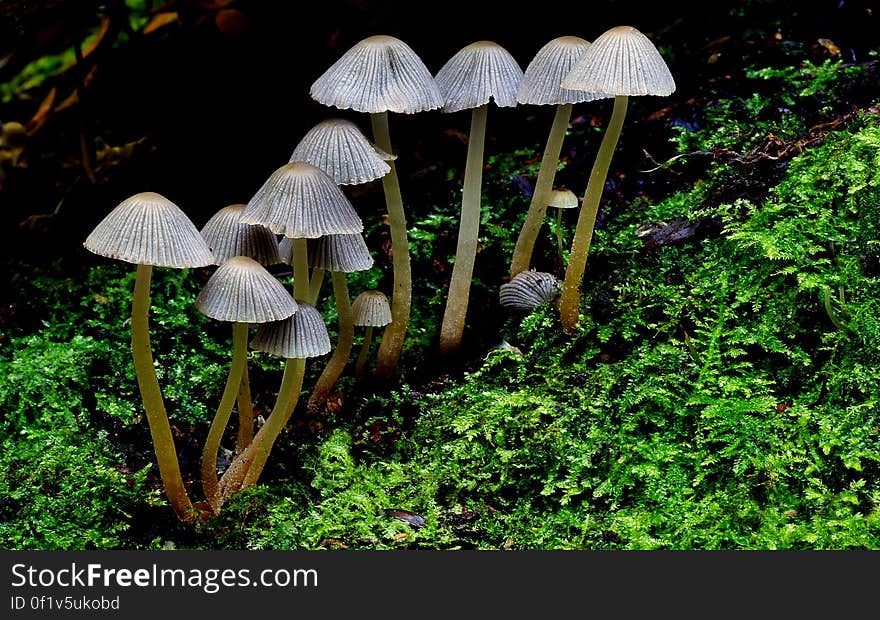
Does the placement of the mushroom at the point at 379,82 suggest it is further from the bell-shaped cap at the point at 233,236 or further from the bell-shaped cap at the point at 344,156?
the bell-shaped cap at the point at 233,236

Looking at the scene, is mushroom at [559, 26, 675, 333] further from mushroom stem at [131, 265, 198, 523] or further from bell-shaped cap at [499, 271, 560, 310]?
mushroom stem at [131, 265, 198, 523]

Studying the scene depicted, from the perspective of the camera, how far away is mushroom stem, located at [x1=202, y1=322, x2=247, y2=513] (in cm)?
227

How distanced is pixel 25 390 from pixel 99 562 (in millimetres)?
901

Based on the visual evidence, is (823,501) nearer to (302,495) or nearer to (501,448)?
(501,448)

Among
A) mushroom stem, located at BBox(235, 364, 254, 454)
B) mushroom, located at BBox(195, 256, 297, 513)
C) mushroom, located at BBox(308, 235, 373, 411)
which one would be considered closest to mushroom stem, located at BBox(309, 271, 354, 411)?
mushroom, located at BBox(308, 235, 373, 411)

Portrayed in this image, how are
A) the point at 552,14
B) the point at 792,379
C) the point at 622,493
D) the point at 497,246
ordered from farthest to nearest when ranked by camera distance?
the point at 552,14 → the point at 497,246 → the point at 792,379 → the point at 622,493

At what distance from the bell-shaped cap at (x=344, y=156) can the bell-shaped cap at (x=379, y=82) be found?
0.08 meters

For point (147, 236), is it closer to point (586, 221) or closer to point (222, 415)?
point (222, 415)

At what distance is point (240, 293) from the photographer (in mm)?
2074

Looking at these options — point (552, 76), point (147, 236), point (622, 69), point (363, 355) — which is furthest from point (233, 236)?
point (622, 69)

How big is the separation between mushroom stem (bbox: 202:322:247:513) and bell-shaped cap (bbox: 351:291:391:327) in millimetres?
461

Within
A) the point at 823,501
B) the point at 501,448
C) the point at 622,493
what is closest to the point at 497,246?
the point at 501,448

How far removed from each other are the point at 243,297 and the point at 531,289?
113 cm

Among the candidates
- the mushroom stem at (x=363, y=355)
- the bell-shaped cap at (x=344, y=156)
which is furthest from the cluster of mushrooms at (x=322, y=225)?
the mushroom stem at (x=363, y=355)
